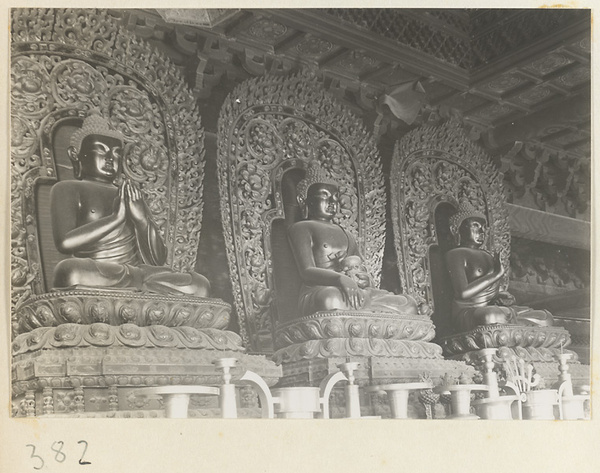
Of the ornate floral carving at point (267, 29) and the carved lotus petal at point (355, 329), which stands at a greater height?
the ornate floral carving at point (267, 29)

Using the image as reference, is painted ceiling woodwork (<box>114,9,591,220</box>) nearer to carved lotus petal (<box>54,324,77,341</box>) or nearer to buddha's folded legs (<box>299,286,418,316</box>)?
buddha's folded legs (<box>299,286,418,316</box>)

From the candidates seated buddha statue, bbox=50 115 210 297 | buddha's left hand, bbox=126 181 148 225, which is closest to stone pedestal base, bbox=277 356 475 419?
seated buddha statue, bbox=50 115 210 297

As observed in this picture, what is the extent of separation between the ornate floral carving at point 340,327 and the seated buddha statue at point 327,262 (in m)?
0.05

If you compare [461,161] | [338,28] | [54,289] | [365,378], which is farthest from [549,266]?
[54,289]

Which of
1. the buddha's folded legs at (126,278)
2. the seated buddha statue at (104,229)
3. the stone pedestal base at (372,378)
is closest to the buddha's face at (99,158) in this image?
the seated buddha statue at (104,229)

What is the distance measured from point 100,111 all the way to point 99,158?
0.76 feet

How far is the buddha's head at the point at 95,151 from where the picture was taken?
4.24m

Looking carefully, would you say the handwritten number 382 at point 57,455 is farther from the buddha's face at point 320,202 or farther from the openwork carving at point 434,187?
the openwork carving at point 434,187

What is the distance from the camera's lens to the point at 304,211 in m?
4.89

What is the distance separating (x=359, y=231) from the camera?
16.4ft

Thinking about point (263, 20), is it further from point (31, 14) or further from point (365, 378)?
point (365, 378)

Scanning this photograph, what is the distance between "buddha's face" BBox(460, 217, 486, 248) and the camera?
5.25 meters

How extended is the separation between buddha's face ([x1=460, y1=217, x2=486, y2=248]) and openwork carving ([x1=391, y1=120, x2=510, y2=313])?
2.1 inches

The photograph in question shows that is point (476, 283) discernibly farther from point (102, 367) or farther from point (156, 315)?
point (102, 367)
